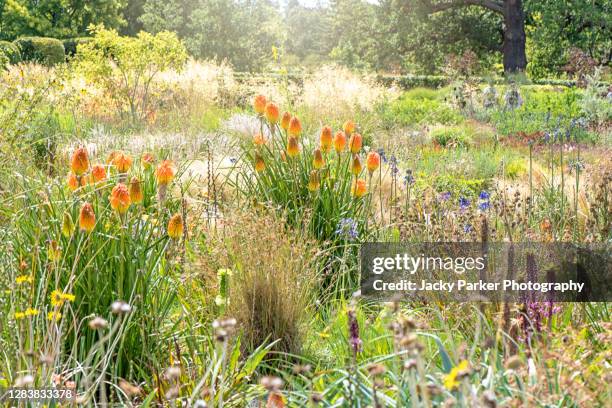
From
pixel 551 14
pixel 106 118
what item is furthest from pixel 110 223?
pixel 551 14

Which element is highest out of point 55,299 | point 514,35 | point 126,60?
point 514,35

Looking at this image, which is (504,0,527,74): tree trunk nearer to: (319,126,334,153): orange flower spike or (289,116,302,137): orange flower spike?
(319,126,334,153): orange flower spike

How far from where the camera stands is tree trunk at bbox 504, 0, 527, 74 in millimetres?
26406

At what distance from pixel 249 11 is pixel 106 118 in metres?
21.2

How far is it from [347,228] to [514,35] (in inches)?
966

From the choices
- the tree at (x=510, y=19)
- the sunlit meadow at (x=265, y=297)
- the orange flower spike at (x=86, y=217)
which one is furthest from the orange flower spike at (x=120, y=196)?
the tree at (x=510, y=19)

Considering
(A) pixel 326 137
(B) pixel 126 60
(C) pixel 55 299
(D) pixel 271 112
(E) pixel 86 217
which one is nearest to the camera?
(C) pixel 55 299

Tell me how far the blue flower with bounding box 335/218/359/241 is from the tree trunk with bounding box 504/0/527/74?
77.6 ft

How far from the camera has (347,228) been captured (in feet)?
13.0

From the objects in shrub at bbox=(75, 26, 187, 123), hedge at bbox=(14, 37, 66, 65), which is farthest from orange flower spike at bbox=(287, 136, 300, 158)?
hedge at bbox=(14, 37, 66, 65)

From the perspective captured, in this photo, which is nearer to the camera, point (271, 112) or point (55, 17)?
point (271, 112)

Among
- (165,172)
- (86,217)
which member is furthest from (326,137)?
(86,217)

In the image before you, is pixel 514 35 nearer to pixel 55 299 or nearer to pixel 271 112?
pixel 271 112

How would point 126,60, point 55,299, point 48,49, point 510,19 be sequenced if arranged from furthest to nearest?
point 510,19 < point 48,49 < point 126,60 < point 55,299
